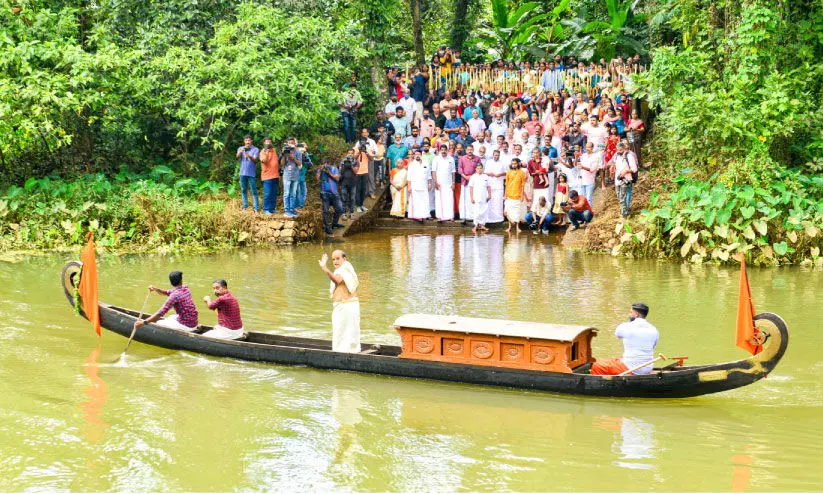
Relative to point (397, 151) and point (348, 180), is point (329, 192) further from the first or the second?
point (397, 151)

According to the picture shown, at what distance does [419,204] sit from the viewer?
23.7 meters

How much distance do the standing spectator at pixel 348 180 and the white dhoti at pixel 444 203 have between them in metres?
2.00

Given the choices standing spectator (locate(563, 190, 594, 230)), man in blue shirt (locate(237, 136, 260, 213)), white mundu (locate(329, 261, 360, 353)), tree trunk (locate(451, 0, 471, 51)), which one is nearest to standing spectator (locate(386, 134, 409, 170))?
man in blue shirt (locate(237, 136, 260, 213))

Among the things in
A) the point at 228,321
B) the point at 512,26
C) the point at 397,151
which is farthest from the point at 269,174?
the point at 512,26

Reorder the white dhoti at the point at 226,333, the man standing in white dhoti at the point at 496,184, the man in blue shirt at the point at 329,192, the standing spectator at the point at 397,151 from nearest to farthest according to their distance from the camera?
the white dhoti at the point at 226,333
the man in blue shirt at the point at 329,192
the man standing in white dhoti at the point at 496,184
the standing spectator at the point at 397,151

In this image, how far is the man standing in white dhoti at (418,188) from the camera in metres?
23.4

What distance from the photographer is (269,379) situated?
12.1 metres

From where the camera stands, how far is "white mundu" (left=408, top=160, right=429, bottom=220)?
23.4 metres

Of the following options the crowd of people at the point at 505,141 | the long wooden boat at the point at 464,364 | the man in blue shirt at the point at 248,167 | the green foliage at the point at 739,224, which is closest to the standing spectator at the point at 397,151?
the crowd of people at the point at 505,141

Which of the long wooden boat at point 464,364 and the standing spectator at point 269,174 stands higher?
the standing spectator at point 269,174

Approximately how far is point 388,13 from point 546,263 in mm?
10726

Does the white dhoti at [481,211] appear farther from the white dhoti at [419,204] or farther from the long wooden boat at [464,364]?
the long wooden boat at [464,364]

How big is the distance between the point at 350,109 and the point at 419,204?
10.8 ft

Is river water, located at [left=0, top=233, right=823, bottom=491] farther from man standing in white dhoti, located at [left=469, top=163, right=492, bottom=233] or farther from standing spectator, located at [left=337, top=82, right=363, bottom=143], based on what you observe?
standing spectator, located at [left=337, top=82, right=363, bottom=143]
